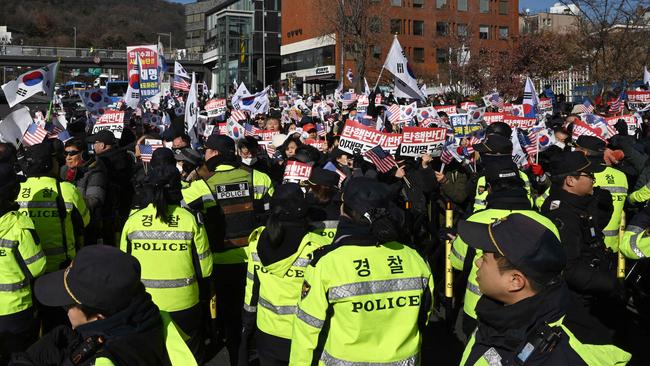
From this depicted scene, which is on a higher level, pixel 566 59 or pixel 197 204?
pixel 566 59

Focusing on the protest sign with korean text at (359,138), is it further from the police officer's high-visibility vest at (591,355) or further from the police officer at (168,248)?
the police officer's high-visibility vest at (591,355)

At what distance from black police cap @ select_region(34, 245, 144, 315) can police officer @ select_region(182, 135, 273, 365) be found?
3380 mm

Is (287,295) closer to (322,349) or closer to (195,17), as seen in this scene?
(322,349)

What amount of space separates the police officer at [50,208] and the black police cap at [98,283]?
3.38 metres

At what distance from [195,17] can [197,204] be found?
147399 mm

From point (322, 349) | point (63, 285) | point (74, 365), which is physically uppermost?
point (63, 285)

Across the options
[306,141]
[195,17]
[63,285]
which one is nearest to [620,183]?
[306,141]

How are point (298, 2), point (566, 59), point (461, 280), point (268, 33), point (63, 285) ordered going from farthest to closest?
point (268, 33) < point (298, 2) < point (566, 59) < point (461, 280) < point (63, 285)

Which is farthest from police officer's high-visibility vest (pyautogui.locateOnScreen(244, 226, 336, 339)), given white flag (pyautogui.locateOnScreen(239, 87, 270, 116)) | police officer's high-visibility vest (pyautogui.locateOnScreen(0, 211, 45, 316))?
white flag (pyautogui.locateOnScreen(239, 87, 270, 116))

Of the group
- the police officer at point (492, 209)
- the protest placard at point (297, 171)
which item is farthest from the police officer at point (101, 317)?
the protest placard at point (297, 171)

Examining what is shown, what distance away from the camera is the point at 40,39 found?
144250mm

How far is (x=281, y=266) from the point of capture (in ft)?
14.9

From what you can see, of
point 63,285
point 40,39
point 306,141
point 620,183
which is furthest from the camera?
point 40,39

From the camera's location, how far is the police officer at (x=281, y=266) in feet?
14.9
